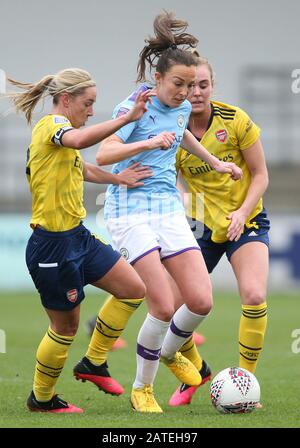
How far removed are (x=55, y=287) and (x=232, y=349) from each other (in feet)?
14.5

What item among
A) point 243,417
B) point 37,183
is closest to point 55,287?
point 37,183

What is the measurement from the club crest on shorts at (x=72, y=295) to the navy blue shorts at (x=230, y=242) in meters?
1.41

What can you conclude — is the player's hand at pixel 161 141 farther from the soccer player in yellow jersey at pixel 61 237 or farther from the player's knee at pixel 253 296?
the player's knee at pixel 253 296

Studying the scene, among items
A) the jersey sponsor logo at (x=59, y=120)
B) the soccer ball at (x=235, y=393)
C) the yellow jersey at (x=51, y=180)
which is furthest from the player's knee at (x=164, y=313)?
the jersey sponsor logo at (x=59, y=120)

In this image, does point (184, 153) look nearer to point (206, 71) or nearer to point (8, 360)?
point (206, 71)

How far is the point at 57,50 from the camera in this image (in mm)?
21688

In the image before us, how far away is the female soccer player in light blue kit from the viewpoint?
20.3 ft

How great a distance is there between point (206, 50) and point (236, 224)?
624 inches

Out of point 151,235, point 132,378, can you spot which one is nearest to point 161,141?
point 151,235

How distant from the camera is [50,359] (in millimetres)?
6008

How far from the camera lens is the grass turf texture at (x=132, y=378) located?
5.60 meters

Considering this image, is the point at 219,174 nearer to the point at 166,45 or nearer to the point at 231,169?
the point at 231,169

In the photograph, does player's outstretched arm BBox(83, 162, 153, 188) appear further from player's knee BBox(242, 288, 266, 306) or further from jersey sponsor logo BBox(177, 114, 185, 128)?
player's knee BBox(242, 288, 266, 306)
